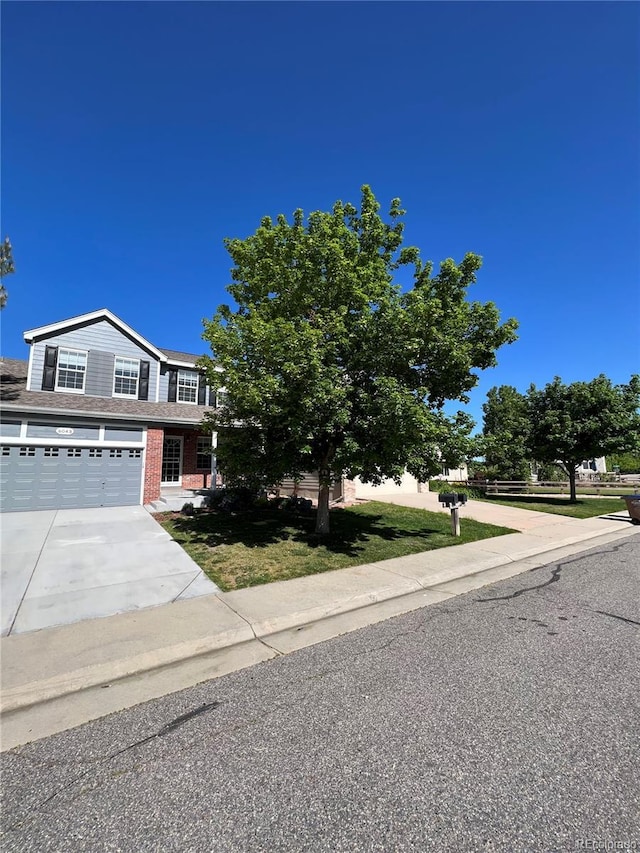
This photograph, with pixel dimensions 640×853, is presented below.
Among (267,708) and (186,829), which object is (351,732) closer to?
(267,708)

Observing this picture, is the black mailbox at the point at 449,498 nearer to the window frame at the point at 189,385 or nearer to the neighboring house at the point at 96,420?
the neighboring house at the point at 96,420

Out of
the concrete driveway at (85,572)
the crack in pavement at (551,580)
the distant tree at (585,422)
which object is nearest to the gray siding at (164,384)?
the concrete driveway at (85,572)

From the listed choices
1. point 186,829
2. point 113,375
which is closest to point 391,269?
point 186,829

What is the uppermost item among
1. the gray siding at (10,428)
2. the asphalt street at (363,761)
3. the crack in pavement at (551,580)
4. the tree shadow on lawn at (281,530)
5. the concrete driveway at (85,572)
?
the gray siding at (10,428)

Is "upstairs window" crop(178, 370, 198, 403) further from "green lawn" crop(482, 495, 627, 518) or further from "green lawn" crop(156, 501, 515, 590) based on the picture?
"green lawn" crop(482, 495, 627, 518)

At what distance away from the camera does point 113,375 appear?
56.5ft

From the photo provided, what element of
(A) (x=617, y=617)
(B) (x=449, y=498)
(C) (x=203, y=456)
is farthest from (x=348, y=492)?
(A) (x=617, y=617)

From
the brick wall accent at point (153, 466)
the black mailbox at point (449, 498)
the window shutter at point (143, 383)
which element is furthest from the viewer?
the window shutter at point (143, 383)

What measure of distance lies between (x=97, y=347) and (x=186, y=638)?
15493mm

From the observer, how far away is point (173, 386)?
749 inches

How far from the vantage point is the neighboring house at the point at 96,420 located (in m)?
14.0

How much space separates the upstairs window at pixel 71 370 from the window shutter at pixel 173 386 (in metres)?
3.48

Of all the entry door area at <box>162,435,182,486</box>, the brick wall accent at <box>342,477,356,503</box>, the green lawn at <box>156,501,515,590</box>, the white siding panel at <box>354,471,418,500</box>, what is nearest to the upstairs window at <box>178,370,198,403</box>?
the entry door area at <box>162,435,182,486</box>

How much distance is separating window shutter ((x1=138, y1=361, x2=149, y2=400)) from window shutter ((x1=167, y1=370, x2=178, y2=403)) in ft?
4.21
